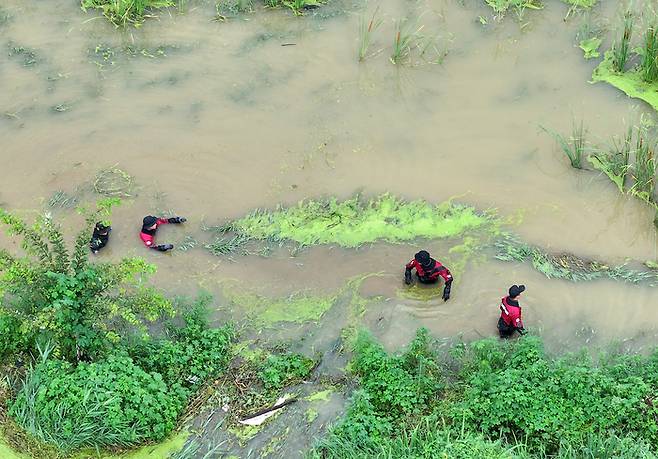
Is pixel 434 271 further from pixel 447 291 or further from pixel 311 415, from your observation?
pixel 311 415

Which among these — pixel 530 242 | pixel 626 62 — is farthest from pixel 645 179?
pixel 626 62

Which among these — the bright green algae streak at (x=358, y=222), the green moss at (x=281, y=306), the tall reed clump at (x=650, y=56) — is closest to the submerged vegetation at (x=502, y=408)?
the green moss at (x=281, y=306)

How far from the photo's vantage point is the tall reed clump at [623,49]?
25.7 ft

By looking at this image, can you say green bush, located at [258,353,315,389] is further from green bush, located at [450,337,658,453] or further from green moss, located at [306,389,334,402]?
green bush, located at [450,337,658,453]

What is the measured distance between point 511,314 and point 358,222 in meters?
1.75

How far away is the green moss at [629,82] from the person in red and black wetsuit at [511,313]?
3.16 m

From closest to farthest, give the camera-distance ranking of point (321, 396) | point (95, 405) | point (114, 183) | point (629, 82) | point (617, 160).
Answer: point (95, 405) → point (321, 396) → point (617, 160) → point (114, 183) → point (629, 82)

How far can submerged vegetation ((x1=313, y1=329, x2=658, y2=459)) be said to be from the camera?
193 inches

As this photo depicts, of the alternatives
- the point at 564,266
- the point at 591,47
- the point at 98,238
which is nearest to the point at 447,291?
the point at 564,266

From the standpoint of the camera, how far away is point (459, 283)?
625 cm

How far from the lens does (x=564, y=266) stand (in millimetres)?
6355

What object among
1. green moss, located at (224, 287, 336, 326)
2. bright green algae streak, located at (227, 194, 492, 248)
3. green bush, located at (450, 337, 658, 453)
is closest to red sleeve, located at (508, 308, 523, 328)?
green bush, located at (450, 337, 658, 453)

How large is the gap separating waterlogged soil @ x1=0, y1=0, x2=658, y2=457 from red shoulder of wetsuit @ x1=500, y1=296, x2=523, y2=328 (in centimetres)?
24

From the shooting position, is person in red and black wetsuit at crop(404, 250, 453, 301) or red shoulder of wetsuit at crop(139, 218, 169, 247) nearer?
person in red and black wetsuit at crop(404, 250, 453, 301)
